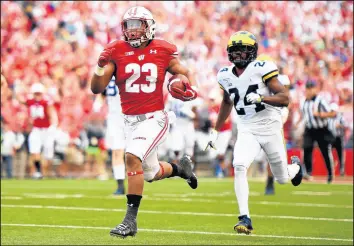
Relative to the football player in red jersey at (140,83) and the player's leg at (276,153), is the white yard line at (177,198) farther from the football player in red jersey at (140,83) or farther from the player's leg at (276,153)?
the football player in red jersey at (140,83)

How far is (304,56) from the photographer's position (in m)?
28.9

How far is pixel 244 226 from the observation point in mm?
8422

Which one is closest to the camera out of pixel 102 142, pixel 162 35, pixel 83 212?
pixel 83 212

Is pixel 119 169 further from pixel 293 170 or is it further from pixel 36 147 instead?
pixel 36 147

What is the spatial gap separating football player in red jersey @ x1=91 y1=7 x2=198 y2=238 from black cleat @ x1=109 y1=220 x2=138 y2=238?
0.65ft

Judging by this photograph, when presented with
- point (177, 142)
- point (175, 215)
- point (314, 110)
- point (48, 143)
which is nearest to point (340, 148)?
point (314, 110)

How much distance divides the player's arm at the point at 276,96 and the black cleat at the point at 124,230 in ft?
6.12

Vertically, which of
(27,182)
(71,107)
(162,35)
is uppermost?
(162,35)

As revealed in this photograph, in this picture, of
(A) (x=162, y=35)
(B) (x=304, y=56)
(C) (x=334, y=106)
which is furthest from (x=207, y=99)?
(B) (x=304, y=56)

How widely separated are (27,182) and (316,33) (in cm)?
1483

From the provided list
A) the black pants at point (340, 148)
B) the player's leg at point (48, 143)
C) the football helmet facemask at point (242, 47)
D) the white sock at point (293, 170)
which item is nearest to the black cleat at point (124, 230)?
the football helmet facemask at point (242, 47)

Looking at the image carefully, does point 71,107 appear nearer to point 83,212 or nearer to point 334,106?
point 334,106

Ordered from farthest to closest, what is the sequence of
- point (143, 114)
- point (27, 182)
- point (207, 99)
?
point (207, 99) < point (27, 182) < point (143, 114)

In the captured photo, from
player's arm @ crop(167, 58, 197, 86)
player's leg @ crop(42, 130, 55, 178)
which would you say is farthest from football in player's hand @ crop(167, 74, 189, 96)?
player's leg @ crop(42, 130, 55, 178)
